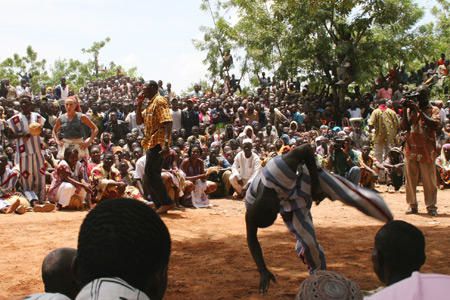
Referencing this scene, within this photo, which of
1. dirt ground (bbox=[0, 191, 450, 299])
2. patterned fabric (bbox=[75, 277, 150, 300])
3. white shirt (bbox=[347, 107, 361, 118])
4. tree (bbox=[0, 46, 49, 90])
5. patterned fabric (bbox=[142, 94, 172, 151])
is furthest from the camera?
tree (bbox=[0, 46, 49, 90])

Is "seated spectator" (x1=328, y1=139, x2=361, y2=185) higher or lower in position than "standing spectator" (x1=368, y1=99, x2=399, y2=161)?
lower

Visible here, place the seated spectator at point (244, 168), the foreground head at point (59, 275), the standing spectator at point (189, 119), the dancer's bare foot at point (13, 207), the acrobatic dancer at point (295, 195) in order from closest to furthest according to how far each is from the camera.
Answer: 1. the foreground head at point (59, 275)
2. the acrobatic dancer at point (295, 195)
3. the dancer's bare foot at point (13, 207)
4. the seated spectator at point (244, 168)
5. the standing spectator at point (189, 119)

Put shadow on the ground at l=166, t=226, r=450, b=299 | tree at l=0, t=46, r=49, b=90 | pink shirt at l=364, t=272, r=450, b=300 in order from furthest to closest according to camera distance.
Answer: tree at l=0, t=46, r=49, b=90 → shadow on the ground at l=166, t=226, r=450, b=299 → pink shirt at l=364, t=272, r=450, b=300

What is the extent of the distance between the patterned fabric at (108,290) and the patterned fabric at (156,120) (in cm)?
653

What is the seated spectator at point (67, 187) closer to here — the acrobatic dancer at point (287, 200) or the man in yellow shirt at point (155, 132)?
the man in yellow shirt at point (155, 132)

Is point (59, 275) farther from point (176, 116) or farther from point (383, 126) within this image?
point (176, 116)

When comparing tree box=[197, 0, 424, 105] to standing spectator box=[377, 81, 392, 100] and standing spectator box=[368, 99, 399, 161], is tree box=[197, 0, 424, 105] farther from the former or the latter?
standing spectator box=[368, 99, 399, 161]

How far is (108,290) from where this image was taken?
1495 mm

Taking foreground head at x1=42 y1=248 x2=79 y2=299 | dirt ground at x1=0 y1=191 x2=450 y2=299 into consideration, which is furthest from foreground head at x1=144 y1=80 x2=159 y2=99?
foreground head at x1=42 y1=248 x2=79 y2=299

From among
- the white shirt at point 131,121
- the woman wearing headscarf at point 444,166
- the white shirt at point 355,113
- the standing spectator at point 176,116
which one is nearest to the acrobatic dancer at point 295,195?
the woman wearing headscarf at point 444,166

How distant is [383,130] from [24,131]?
28.9 ft

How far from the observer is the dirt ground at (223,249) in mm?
5122

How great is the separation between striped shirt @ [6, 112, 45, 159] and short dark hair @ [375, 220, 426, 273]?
26.4ft

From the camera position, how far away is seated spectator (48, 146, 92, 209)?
31.5 ft
